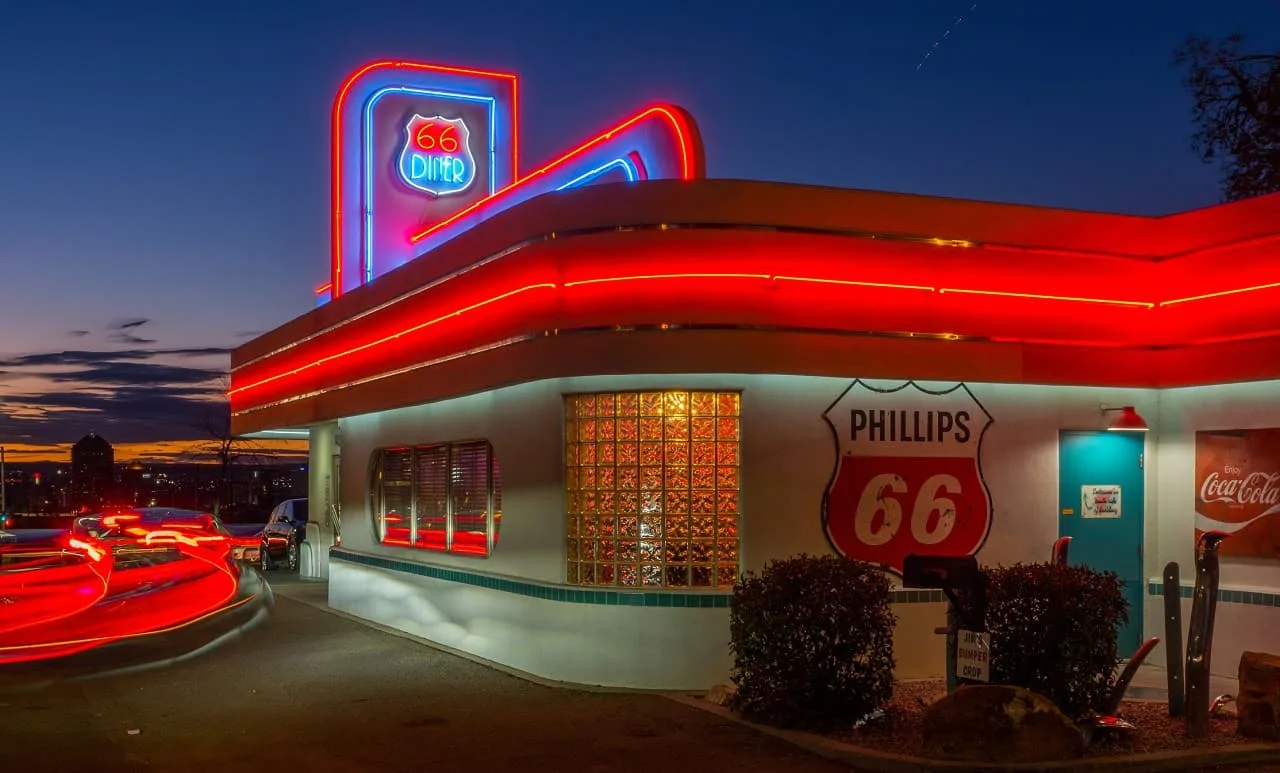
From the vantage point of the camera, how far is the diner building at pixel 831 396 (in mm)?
12305

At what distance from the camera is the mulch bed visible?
964 centimetres

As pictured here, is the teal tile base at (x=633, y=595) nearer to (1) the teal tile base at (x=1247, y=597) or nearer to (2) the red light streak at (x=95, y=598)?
(1) the teal tile base at (x=1247, y=597)

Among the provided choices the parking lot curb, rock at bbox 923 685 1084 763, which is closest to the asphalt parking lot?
the parking lot curb

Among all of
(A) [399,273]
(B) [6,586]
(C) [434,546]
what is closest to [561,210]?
(A) [399,273]

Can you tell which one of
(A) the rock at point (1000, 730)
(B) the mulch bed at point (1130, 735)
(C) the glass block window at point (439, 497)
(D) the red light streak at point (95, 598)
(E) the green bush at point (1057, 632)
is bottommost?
(D) the red light streak at point (95, 598)

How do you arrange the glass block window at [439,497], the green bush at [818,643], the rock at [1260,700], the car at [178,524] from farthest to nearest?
the car at [178,524] < the glass block window at [439,497] < the green bush at [818,643] < the rock at [1260,700]

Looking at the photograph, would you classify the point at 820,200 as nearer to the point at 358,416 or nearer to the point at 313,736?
the point at 313,736

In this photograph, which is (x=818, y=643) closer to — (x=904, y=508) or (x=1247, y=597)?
(x=904, y=508)

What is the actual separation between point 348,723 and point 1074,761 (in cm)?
568

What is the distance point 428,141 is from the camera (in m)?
19.9

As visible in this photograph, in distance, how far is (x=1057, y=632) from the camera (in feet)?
32.8

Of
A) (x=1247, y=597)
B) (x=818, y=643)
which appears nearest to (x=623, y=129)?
(x=818, y=643)

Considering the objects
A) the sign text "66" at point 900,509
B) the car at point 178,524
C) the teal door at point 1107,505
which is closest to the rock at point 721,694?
the sign text "66" at point 900,509

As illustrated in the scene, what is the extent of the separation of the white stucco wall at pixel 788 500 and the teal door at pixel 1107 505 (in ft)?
0.43
